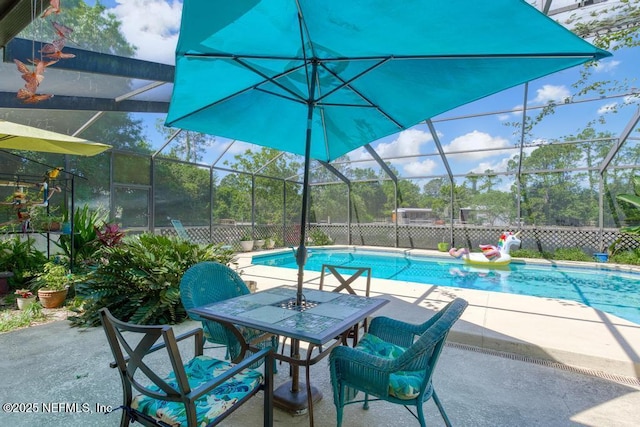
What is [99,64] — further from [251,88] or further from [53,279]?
[53,279]

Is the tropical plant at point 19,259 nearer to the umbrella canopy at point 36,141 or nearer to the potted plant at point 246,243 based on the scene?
the umbrella canopy at point 36,141

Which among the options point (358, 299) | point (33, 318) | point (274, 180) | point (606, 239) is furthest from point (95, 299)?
point (606, 239)

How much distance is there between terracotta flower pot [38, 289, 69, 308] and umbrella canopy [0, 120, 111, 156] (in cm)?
185

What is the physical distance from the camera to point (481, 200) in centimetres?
1120

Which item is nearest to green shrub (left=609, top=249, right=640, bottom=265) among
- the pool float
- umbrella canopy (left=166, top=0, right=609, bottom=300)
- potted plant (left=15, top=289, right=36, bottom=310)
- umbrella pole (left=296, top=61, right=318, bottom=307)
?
the pool float

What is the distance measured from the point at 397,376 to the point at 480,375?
122 cm

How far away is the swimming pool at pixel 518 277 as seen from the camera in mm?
6059

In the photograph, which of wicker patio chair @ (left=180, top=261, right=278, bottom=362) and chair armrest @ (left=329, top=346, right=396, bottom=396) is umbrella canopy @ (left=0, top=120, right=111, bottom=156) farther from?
chair armrest @ (left=329, top=346, right=396, bottom=396)

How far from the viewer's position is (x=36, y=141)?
4.24 metres

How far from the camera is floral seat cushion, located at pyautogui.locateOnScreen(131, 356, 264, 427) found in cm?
143

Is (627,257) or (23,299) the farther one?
(627,257)

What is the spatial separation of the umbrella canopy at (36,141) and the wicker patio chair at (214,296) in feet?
10.2

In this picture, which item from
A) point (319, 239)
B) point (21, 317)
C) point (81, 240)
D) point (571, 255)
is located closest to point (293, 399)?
point (21, 317)

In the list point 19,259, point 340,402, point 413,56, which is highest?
point 413,56
